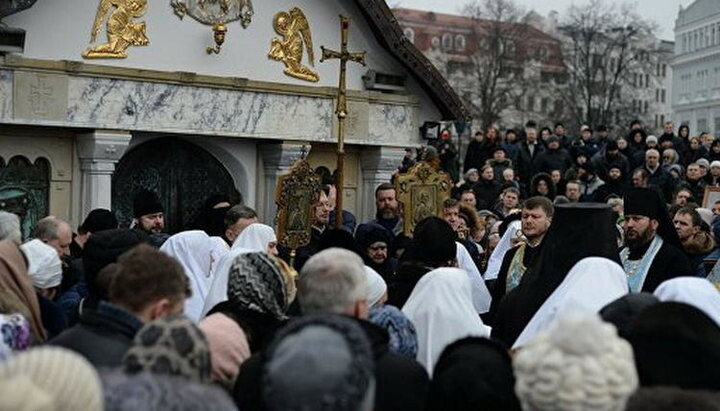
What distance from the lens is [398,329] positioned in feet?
19.7

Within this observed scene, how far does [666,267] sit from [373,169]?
8.24 m

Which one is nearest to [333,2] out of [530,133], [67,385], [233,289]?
[530,133]

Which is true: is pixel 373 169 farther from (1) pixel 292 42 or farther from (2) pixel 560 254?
(2) pixel 560 254

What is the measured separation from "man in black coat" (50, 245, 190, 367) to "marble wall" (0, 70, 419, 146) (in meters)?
8.54

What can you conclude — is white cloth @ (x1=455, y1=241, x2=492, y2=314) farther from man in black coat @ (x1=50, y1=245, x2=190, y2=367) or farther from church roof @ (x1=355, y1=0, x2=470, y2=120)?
church roof @ (x1=355, y1=0, x2=470, y2=120)

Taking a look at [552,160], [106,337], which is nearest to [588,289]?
[106,337]

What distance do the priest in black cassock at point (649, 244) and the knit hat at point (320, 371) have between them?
5.23 metres

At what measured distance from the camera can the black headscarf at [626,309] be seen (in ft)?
18.5

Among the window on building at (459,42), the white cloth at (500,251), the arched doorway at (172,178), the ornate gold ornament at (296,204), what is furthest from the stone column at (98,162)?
the window on building at (459,42)

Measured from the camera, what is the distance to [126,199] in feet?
49.9

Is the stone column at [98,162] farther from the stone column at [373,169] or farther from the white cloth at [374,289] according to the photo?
the white cloth at [374,289]

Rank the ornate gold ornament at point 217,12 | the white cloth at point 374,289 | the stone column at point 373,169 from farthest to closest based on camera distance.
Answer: the stone column at point 373,169 < the ornate gold ornament at point 217,12 < the white cloth at point 374,289

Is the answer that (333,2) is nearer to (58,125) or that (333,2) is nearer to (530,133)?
(58,125)

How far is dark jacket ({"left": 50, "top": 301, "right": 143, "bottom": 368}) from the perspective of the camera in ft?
16.9
